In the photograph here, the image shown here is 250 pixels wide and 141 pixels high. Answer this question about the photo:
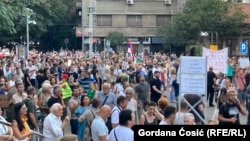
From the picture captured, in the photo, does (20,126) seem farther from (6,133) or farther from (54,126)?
(6,133)

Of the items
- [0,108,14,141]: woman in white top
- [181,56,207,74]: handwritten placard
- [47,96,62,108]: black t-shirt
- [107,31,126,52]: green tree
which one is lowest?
[107,31,126,52]: green tree

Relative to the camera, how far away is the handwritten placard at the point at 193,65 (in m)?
16.0

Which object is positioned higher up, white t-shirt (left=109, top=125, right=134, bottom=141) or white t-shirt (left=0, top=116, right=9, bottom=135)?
white t-shirt (left=109, top=125, right=134, bottom=141)

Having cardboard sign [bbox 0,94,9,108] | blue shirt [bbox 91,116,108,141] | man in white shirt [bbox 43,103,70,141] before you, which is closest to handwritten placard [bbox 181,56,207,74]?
cardboard sign [bbox 0,94,9,108]

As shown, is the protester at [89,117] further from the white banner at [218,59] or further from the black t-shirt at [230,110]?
the white banner at [218,59]

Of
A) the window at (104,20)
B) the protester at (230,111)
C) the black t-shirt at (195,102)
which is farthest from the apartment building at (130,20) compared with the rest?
the black t-shirt at (195,102)

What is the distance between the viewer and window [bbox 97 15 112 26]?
3260 inches

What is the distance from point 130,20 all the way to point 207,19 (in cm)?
1883

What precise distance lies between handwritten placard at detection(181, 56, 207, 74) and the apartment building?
215 ft

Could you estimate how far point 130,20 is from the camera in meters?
82.9

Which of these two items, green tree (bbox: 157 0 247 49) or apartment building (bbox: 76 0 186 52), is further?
apartment building (bbox: 76 0 186 52)

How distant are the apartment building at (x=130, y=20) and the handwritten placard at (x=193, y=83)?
65.7 m

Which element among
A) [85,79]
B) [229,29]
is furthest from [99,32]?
[85,79]

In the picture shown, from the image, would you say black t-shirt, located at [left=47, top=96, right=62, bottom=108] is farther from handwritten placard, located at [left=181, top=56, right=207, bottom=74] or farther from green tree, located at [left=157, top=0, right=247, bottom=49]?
green tree, located at [left=157, top=0, right=247, bottom=49]
